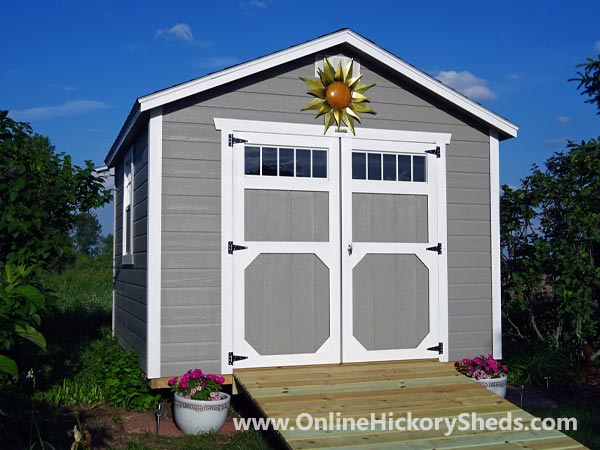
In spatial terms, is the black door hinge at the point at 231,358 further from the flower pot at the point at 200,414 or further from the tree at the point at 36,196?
the tree at the point at 36,196

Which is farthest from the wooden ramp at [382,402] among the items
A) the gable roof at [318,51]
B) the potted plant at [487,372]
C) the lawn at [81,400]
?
the gable roof at [318,51]

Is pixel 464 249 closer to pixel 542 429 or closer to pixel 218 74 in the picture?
pixel 542 429

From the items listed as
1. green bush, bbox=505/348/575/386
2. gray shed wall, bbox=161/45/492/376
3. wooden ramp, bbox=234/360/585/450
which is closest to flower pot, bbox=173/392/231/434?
wooden ramp, bbox=234/360/585/450

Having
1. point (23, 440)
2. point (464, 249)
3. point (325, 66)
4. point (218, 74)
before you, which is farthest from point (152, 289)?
point (464, 249)

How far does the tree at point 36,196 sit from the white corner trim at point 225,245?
161cm

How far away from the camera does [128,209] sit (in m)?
7.89

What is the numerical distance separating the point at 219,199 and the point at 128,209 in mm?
2099

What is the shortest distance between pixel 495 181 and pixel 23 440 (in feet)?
17.0

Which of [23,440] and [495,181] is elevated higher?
[495,181]

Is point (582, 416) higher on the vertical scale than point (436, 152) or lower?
lower

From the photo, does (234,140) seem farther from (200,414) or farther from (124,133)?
(200,414)

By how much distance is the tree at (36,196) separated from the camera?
612 cm

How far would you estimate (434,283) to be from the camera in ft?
22.4

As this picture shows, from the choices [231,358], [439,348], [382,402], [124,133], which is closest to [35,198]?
[124,133]
